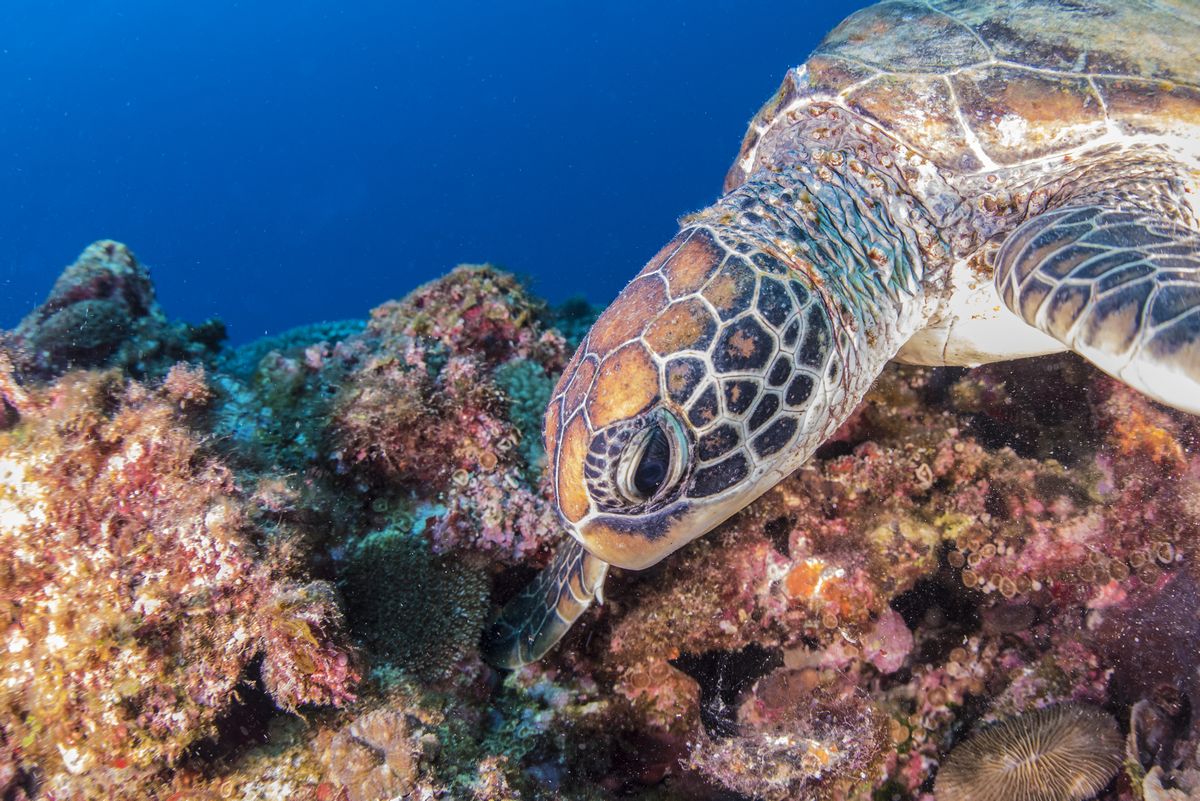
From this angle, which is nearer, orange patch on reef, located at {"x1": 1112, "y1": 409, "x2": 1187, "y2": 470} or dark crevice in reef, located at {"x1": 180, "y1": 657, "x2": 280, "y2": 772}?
dark crevice in reef, located at {"x1": 180, "y1": 657, "x2": 280, "y2": 772}

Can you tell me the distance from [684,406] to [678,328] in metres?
0.25

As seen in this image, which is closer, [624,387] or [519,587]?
[624,387]

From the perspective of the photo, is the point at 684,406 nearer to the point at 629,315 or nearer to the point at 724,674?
the point at 629,315

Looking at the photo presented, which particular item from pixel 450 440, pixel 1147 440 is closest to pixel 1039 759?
pixel 1147 440

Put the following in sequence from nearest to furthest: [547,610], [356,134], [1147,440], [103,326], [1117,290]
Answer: [1117,290]
[1147,440]
[547,610]
[103,326]
[356,134]

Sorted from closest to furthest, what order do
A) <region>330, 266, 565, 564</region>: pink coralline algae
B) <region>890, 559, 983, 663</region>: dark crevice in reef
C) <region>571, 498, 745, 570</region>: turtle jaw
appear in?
<region>571, 498, 745, 570</region>: turtle jaw, <region>890, 559, 983, 663</region>: dark crevice in reef, <region>330, 266, 565, 564</region>: pink coralline algae

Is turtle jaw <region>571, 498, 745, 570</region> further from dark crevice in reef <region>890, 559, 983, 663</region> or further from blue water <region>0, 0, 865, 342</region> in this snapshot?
blue water <region>0, 0, 865, 342</region>

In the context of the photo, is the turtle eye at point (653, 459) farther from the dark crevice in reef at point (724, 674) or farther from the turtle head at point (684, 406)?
the dark crevice in reef at point (724, 674)

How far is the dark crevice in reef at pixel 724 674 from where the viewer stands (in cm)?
231

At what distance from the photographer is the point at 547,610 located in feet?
7.79

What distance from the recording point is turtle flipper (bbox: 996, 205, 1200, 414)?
1583 mm

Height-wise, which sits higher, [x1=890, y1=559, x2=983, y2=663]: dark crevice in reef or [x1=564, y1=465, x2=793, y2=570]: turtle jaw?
[x1=564, y1=465, x2=793, y2=570]: turtle jaw

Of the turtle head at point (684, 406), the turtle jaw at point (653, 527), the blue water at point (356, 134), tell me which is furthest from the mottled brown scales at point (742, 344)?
the blue water at point (356, 134)

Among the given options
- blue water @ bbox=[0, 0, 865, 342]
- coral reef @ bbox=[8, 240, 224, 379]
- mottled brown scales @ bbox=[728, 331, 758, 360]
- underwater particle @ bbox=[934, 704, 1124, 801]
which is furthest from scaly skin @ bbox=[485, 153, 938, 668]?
blue water @ bbox=[0, 0, 865, 342]
